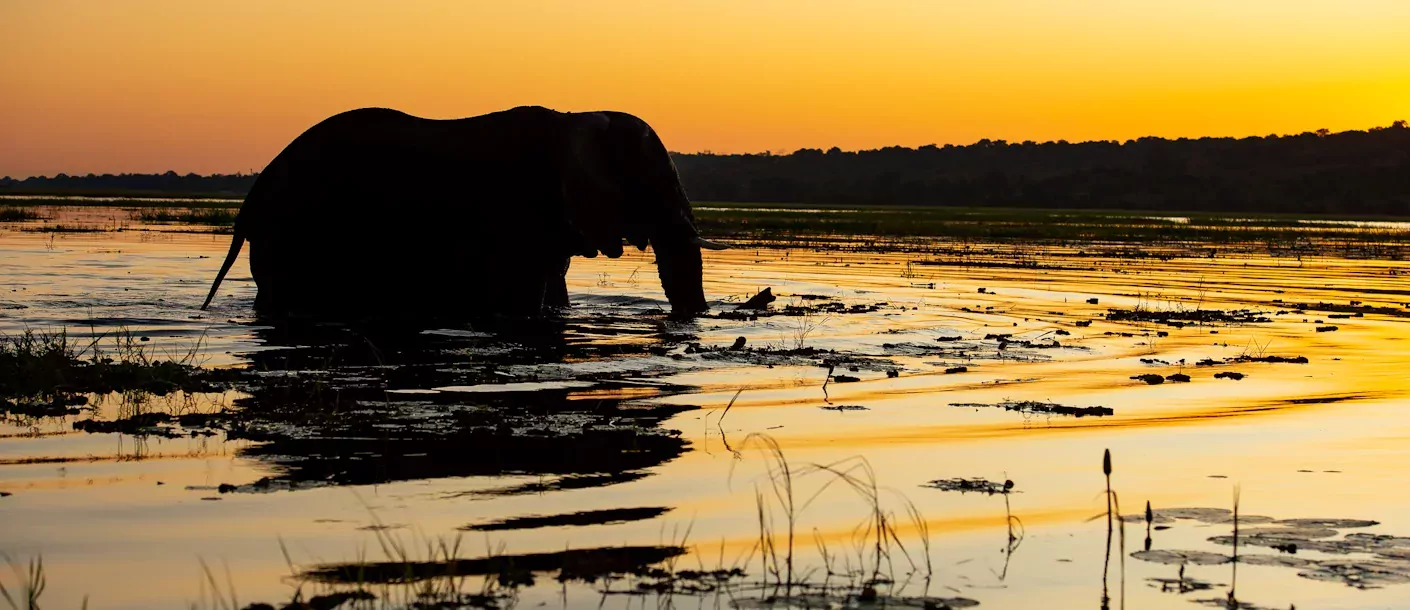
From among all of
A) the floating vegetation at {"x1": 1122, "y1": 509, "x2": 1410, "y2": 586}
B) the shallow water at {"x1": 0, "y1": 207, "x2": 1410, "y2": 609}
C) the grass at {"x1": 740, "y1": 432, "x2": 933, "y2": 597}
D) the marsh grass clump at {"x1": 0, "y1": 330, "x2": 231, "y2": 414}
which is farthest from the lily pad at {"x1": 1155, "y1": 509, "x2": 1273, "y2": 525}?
the marsh grass clump at {"x1": 0, "y1": 330, "x2": 231, "y2": 414}

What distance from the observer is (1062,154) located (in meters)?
179

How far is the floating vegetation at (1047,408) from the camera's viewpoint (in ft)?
34.0

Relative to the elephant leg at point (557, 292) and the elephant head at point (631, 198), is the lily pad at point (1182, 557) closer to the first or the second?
the elephant head at point (631, 198)

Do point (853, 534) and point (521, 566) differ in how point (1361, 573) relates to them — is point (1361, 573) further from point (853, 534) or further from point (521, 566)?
point (521, 566)

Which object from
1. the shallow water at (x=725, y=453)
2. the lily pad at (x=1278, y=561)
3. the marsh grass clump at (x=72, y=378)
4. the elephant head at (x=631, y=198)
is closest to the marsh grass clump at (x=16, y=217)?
the shallow water at (x=725, y=453)

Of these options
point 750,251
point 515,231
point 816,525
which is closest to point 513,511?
point 816,525

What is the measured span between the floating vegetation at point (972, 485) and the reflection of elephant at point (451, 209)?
29.3 ft

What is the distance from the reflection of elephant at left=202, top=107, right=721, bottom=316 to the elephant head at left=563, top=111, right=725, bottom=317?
Result: 2 centimetres

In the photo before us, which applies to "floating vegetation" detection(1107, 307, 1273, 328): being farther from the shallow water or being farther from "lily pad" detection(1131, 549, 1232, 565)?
"lily pad" detection(1131, 549, 1232, 565)

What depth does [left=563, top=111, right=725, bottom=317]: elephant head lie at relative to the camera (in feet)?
53.7

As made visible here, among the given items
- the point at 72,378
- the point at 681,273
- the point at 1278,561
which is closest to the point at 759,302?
the point at 681,273

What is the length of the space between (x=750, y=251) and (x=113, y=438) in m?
29.0

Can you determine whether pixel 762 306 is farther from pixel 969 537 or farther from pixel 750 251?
pixel 750 251

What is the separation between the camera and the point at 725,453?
8438 millimetres
